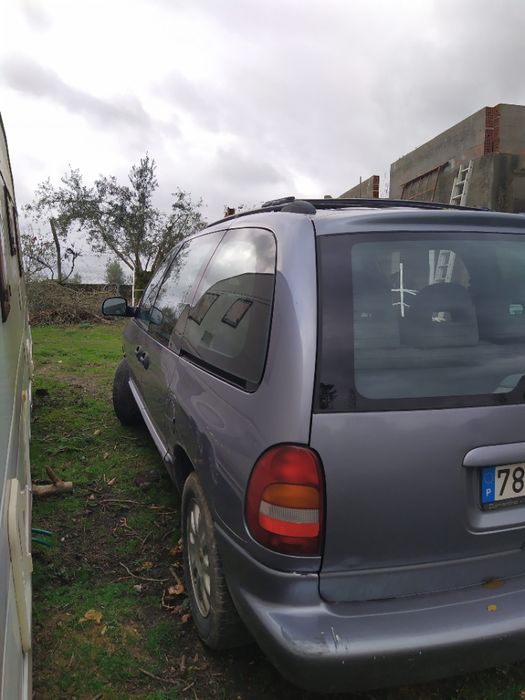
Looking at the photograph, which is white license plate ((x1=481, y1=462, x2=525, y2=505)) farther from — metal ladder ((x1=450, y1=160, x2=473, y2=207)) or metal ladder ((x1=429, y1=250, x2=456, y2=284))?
metal ladder ((x1=450, y1=160, x2=473, y2=207))

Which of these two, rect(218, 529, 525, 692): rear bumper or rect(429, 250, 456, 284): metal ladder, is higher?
rect(429, 250, 456, 284): metal ladder

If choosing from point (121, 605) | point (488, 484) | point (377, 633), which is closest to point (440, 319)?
point (488, 484)

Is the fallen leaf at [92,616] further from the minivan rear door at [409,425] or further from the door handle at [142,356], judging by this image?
the door handle at [142,356]

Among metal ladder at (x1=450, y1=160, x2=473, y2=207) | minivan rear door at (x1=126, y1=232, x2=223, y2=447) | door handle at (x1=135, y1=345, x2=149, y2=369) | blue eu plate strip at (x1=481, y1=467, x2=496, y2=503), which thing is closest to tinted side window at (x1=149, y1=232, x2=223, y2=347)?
minivan rear door at (x1=126, y1=232, x2=223, y2=447)

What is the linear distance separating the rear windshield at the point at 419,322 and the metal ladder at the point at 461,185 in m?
10.0

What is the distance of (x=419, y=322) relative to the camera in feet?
5.84

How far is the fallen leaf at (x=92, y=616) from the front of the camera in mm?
2482

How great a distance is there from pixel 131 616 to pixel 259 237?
6.28ft

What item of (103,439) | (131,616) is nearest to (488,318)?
(131,616)

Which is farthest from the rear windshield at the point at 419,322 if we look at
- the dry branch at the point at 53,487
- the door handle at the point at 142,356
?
the dry branch at the point at 53,487

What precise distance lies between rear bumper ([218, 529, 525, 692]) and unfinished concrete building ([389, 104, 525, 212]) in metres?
10.4

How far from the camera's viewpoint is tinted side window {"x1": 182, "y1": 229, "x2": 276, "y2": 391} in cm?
188

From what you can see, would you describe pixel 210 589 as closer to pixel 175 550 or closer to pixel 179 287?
pixel 175 550

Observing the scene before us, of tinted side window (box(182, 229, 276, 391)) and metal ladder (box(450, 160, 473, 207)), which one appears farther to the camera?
metal ladder (box(450, 160, 473, 207))
